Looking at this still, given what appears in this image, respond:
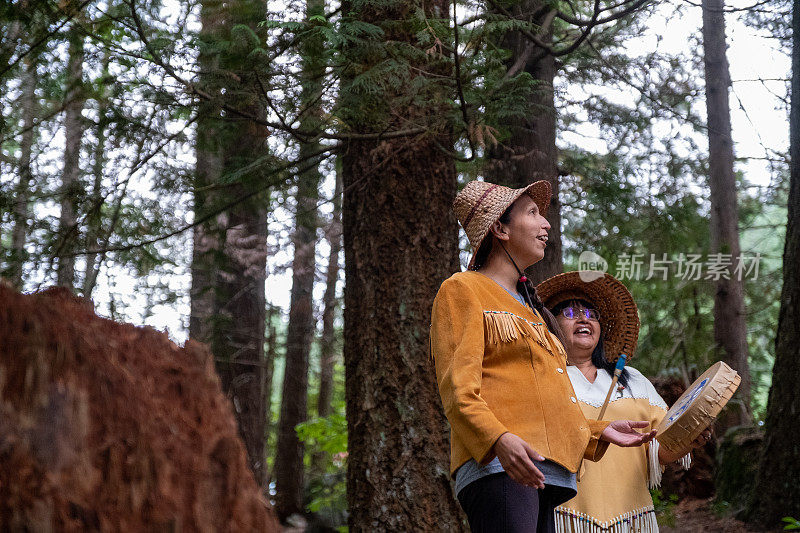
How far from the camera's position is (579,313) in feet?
13.1

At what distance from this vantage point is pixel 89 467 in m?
1.20

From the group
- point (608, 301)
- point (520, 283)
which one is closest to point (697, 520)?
point (608, 301)

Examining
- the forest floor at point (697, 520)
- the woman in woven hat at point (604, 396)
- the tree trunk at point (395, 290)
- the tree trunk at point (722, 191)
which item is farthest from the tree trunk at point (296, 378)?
the woman in woven hat at point (604, 396)

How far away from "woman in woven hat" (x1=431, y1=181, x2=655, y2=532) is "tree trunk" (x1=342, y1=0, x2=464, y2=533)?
2.20 m

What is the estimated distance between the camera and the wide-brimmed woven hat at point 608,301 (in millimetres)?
4008

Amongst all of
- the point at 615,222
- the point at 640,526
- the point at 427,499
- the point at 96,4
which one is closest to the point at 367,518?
the point at 427,499

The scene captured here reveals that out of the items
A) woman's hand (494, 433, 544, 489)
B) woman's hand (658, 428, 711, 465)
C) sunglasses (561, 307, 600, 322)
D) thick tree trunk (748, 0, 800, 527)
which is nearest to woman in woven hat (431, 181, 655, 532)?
woman's hand (494, 433, 544, 489)

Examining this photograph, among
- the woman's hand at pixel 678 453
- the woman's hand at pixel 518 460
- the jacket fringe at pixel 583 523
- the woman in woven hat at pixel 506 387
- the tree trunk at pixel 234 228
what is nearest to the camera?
the woman's hand at pixel 518 460

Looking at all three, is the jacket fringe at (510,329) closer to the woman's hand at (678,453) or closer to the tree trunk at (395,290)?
the woman's hand at (678,453)

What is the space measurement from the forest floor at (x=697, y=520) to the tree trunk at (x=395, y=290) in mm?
2771

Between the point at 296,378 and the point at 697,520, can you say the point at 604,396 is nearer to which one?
the point at 697,520

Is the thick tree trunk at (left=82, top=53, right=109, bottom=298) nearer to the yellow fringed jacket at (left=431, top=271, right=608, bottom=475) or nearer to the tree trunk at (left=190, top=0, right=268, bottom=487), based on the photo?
the tree trunk at (left=190, top=0, right=268, bottom=487)

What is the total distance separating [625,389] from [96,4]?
435 centimetres

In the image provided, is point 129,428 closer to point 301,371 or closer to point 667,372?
point 667,372
